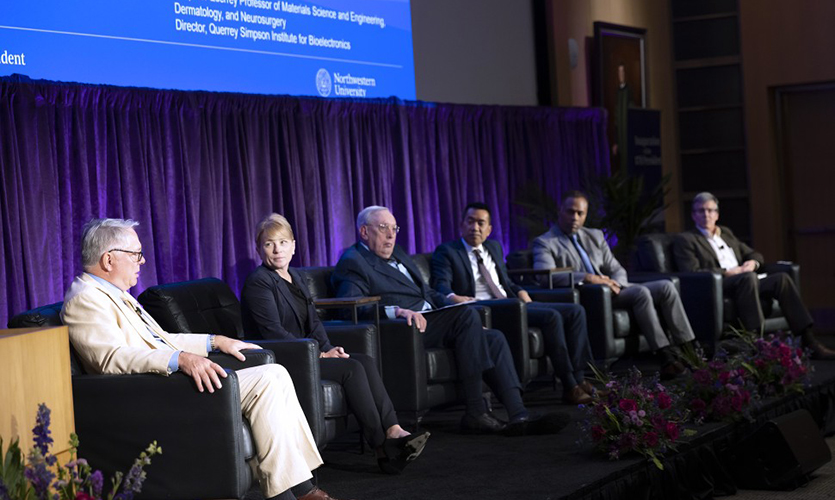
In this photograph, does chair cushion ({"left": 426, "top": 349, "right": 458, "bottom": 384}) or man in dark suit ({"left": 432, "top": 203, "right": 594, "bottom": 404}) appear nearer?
chair cushion ({"left": 426, "top": 349, "right": 458, "bottom": 384})

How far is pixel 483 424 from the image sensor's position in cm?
518

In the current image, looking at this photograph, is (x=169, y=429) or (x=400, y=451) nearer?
(x=169, y=429)

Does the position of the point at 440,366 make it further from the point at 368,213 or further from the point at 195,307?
the point at 195,307

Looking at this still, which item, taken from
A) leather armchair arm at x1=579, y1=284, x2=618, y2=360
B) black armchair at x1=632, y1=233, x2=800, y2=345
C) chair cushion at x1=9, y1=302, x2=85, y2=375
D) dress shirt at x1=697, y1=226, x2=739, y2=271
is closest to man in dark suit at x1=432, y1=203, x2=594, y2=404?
leather armchair arm at x1=579, y1=284, x2=618, y2=360

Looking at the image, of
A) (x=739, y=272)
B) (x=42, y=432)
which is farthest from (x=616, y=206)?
(x=42, y=432)

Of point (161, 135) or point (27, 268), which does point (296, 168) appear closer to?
point (161, 135)

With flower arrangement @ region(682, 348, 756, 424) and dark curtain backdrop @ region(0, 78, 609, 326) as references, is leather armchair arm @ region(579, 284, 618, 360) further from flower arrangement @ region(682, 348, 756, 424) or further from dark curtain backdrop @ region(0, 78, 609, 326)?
flower arrangement @ region(682, 348, 756, 424)

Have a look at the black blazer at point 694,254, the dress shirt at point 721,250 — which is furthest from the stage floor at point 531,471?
the dress shirt at point 721,250

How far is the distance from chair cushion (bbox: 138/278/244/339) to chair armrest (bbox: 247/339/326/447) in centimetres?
51

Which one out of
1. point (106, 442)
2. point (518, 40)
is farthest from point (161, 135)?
point (518, 40)

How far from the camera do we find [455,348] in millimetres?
5281

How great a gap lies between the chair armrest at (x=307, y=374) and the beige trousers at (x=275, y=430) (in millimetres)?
352

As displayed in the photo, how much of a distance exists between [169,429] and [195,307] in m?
1.19

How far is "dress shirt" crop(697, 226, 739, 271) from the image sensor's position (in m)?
7.71
